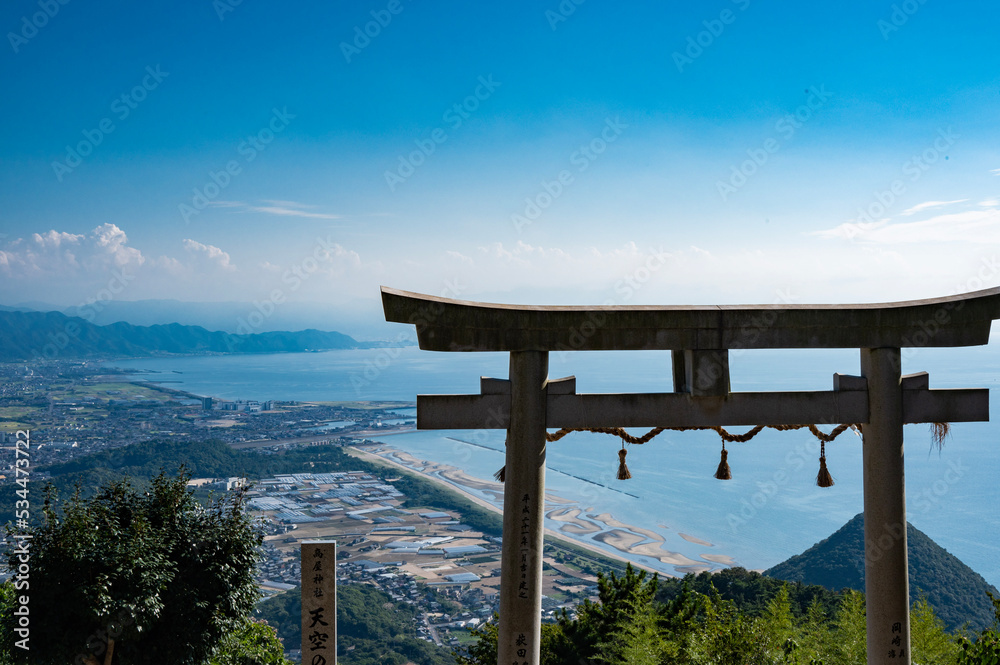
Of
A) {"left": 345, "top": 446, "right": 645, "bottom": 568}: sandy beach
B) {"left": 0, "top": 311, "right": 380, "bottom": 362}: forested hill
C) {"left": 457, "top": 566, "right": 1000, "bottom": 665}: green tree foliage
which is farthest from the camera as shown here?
{"left": 0, "top": 311, "right": 380, "bottom": 362}: forested hill

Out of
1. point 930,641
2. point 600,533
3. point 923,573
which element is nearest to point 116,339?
point 600,533

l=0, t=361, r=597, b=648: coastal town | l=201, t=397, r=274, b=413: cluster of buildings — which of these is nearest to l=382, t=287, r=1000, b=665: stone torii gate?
l=0, t=361, r=597, b=648: coastal town

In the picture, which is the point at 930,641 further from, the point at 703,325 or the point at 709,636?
the point at 703,325

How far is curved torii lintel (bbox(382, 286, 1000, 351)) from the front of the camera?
3.86m

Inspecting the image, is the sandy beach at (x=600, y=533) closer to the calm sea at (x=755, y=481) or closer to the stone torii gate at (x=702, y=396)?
the calm sea at (x=755, y=481)

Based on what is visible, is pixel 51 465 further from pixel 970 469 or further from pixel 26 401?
pixel 970 469

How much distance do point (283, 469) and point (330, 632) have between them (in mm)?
26572

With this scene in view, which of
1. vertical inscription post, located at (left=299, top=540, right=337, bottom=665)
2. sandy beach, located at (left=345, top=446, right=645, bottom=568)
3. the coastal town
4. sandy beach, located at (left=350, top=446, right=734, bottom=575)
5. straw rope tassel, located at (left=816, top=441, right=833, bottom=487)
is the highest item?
straw rope tassel, located at (left=816, top=441, right=833, bottom=487)

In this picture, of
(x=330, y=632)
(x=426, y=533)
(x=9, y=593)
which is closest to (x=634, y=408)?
(x=330, y=632)

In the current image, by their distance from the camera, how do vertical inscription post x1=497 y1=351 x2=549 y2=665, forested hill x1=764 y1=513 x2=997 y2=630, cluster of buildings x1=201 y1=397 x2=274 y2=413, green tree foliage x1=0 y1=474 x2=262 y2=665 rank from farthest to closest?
cluster of buildings x1=201 y1=397 x2=274 y2=413, forested hill x1=764 y1=513 x2=997 y2=630, green tree foliage x1=0 y1=474 x2=262 y2=665, vertical inscription post x1=497 y1=351 x2=549 y2=665

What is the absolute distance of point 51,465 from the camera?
69.6 ft

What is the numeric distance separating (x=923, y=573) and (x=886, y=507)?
269 inches

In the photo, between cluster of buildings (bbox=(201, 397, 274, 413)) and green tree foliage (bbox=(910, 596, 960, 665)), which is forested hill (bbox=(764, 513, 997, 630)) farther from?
cluster of buildings (bbox=(201, 397, 274, 413))

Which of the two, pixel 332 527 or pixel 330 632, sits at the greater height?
pixel 330 632
